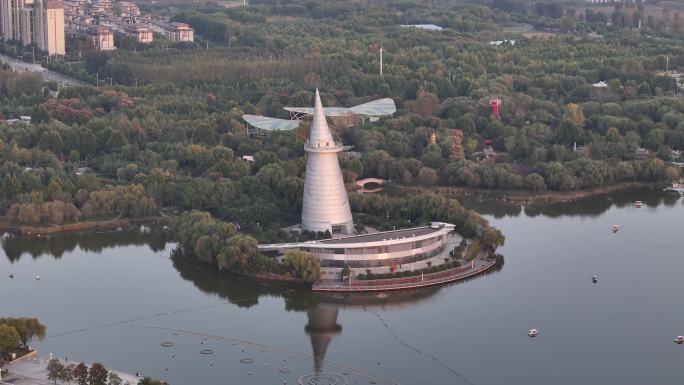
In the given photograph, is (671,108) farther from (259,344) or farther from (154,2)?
(154,2)

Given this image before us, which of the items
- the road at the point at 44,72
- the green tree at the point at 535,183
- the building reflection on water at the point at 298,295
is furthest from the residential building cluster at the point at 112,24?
the building reflection on water at the point at 298,295

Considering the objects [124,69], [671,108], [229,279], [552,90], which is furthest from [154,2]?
[229,279]

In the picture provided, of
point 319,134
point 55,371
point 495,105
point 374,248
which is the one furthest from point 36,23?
point 55,371

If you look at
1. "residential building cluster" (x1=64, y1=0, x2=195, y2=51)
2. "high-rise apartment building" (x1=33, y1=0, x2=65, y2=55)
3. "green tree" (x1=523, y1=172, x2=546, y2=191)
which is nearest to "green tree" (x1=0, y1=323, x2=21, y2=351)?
"green tree" (x1=523, y1=172, x2=546, y2=191)

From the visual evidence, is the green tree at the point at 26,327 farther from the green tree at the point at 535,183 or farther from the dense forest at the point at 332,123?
the green tree at the point at 535,183

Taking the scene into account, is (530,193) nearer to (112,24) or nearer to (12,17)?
(12,17)
